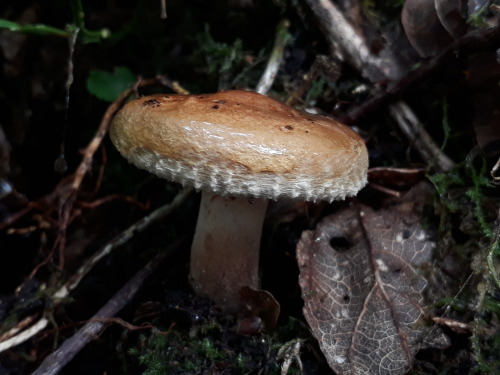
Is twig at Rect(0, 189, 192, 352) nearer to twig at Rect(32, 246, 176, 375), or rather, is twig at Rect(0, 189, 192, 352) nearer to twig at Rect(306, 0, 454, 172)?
twig at Rect(32, 246, 176, 375)

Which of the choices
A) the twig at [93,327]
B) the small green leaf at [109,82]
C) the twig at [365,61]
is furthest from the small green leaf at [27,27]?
the twig at [365,61]

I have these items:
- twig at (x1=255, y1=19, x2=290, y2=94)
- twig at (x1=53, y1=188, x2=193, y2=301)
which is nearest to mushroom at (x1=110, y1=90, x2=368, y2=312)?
twig at (x1=255, y1=19, x2=290, y2=94)

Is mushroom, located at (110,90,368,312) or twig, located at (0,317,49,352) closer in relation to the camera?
mushroom, located at (110,90,368,312)

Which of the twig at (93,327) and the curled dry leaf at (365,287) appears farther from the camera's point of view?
the twig at (93,327)

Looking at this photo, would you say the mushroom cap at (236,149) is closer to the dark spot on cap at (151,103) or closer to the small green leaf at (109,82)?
the dark spot on cap at (151,103)

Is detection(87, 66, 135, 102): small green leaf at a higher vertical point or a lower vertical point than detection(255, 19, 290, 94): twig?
lower

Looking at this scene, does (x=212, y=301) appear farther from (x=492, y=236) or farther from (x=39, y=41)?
(x=39, y=41)

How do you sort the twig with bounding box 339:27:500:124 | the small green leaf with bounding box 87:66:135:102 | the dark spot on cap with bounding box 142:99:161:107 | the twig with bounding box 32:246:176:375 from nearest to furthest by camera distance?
the dark spot on cap with bounding box 142:99:161:107, the twig with bounding box 32:246:176:375, the twig with bounding box 339:27:500:124, the small green leaf with bounding box 87:66:135:102

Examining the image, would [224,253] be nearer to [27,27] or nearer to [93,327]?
[93,327]

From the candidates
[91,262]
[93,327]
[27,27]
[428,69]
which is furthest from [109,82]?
[428,69]
